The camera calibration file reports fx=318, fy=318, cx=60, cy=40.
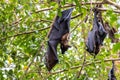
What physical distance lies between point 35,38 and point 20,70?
1.58 ft

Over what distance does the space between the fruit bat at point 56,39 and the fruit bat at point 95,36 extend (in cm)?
27

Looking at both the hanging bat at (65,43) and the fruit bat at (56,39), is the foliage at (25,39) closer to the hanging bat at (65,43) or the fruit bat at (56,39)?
the fruit bat at (56,39)

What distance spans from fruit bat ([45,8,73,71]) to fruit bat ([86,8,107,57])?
0.27m

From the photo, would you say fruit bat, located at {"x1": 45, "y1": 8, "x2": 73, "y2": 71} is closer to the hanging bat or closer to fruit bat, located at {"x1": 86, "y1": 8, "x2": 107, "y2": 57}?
the hanging bat

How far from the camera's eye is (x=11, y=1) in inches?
138

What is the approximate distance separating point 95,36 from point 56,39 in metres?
0.44

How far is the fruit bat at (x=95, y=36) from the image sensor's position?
3.23 meters

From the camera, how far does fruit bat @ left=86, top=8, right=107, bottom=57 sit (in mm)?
3232

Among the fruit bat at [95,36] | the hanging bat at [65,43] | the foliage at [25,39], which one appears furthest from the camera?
the foliage at [25,39]

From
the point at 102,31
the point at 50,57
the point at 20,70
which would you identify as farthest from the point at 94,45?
the point at 20,70

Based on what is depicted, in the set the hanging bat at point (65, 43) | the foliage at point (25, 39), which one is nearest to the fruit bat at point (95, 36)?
the foliage at point (25, 39)

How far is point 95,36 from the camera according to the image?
129 inches

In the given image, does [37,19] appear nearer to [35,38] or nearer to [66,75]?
[35,38]

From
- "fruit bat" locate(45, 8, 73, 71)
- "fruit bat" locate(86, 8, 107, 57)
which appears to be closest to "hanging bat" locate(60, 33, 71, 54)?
"fruit bat" locate(45, 8, 73, 71)
